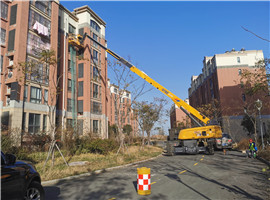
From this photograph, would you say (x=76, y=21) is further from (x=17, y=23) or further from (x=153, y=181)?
(x=153, y=181)

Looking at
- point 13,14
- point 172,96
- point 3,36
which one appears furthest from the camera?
point 13,14

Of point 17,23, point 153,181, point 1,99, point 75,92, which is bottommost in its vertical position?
point 153,181

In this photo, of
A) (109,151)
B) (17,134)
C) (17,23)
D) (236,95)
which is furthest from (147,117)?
(236,95)

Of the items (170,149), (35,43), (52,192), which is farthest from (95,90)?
(52,192)

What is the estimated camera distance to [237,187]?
7.38 meters

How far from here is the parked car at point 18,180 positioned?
166 inches

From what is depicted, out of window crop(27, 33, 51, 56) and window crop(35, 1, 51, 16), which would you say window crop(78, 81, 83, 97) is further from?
window crop(35, 1, 51, 16)

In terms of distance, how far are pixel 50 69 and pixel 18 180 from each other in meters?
25.4

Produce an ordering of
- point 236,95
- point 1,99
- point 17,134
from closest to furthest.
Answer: point 17,134 < point 1,99 < point 236,95

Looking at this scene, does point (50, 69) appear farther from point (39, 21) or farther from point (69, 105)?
point (69, 105)

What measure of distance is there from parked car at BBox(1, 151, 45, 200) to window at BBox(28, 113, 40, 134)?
2173 centimetres

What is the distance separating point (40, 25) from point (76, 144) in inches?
702

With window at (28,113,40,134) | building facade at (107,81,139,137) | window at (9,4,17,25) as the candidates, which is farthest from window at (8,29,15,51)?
building facade at (107,81,139,137)

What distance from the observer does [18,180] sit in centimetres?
460
